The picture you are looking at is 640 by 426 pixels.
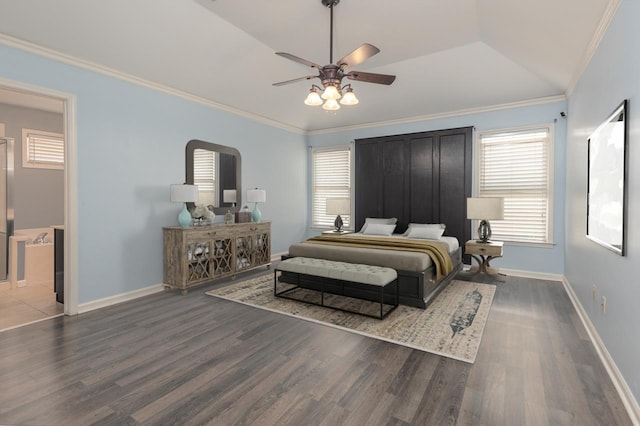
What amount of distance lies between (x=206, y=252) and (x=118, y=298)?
1175 mm

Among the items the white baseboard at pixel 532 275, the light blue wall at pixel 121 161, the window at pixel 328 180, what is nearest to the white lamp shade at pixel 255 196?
the light blue wall at pixel 121 161

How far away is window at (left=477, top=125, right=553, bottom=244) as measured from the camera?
5070 millimetres

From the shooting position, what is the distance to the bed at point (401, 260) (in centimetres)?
371

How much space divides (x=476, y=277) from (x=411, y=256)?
2037mm

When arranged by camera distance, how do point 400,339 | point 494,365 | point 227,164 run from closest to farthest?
point 494,365 < point 400,339 < point 227,164

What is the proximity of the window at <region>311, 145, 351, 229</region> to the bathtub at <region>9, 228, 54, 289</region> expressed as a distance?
4737 mm

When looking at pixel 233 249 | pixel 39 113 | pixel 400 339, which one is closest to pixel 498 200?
pixel 400 339

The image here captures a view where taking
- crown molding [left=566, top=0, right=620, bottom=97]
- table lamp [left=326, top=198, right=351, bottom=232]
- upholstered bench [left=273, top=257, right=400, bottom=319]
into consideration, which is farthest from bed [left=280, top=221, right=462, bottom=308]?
crown molding [left=566, top=0, right=620, bottom=97]

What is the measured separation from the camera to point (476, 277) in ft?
16.9

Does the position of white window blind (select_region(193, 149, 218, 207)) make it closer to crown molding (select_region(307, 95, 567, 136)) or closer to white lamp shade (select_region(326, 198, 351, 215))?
white lamp shade (select_region(326, 198, 351, 215))

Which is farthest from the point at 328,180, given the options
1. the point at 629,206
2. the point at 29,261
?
the point at 629,206

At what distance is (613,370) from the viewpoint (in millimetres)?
2266

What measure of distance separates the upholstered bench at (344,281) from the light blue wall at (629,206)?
1757 millimetres

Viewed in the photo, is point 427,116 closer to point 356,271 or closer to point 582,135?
point 582,135
